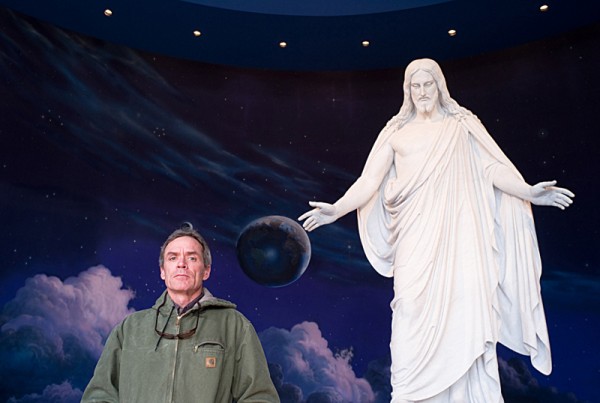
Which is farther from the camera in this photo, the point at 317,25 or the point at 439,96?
the point at 317,25

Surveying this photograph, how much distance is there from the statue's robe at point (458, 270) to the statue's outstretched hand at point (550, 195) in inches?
7.8

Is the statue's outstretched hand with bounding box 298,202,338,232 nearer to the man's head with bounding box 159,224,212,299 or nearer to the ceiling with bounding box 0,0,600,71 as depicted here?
the man's head with bounding box 159,224,212,299

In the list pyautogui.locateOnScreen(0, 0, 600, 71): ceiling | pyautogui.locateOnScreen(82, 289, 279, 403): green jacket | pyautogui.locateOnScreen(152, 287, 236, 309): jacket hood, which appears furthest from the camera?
pyautogui.locateOnScreen(0, 0, 600, 71): ceiling

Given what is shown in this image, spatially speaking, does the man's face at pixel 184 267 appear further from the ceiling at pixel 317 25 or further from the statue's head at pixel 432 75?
the ceiling at pixel 317 25

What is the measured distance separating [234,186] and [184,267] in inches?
282

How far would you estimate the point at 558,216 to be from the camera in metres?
Result: 9.02

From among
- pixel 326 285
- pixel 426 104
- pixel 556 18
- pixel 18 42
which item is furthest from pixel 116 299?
pixel 556 18

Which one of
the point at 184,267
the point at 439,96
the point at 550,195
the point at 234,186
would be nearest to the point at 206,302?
the point at 184,267

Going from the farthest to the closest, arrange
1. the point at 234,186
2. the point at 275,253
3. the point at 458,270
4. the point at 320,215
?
the point at 234,186 < the point at 275,253 < the point at 320,215 < the point at 458,270

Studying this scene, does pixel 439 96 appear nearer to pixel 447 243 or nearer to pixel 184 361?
pixel 447 243

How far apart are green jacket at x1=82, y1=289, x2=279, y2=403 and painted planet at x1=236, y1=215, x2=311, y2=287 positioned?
21.3ft

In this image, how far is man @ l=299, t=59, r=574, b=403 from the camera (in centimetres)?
485

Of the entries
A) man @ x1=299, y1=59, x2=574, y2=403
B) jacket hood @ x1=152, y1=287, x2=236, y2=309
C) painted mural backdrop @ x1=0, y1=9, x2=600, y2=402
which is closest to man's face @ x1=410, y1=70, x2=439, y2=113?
man @ x1=299, y1=59, x2=574, y2=403

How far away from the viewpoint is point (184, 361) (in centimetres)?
277
